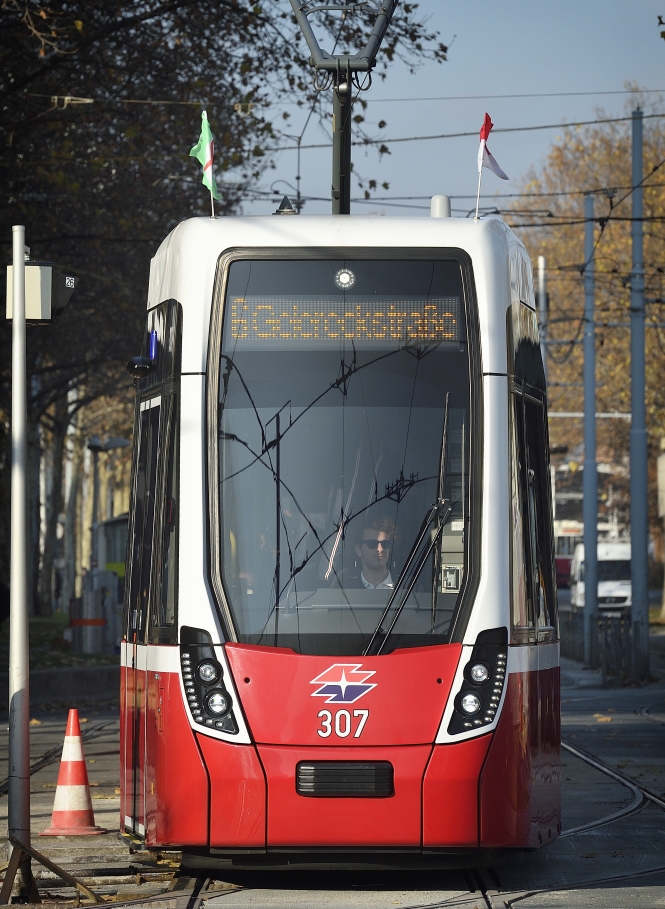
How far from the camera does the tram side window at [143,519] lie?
7438 mm

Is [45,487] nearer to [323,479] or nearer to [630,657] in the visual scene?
[630,657]

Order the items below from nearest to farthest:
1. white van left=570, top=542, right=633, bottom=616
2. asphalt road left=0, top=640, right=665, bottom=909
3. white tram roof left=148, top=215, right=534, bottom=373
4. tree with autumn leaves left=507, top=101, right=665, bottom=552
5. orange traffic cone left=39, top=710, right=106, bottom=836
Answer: asphalt road left=0, top=640, right=665, bottom=909 < white tram roof left=148, top=215, right=534, bottom=373 < orange traffic cone left=39, top=710, right=106, bottom=836 < tree with autumn leaves left=507, top=101, right=665, bottom=552 < white van left=570, top=542, right=633, bottom=616

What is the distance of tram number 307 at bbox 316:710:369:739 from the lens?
6715mm

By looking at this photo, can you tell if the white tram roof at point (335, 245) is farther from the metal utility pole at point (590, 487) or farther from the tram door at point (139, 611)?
the metal utility pole at point (590, 487)

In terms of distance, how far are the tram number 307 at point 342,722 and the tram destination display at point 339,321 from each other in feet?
5.42

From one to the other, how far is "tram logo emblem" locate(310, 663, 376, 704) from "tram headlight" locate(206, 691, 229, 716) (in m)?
0.38

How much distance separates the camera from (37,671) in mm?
20391

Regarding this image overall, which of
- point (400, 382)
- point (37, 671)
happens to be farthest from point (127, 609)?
point (37, 671)

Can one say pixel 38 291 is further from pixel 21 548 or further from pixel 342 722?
pixel 342 722

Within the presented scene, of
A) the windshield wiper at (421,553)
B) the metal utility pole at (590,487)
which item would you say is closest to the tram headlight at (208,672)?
the windshield wiper at (421,553)

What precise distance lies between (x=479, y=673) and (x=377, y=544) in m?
0.71

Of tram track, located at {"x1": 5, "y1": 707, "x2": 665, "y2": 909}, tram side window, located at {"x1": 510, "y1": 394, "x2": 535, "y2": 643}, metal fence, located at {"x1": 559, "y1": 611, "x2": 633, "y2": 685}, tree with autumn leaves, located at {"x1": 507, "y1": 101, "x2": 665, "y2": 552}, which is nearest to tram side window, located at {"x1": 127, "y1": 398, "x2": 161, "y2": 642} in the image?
tram track, located at {"x1": 5, "y1": 707, "x2": 665, "y2": 909}

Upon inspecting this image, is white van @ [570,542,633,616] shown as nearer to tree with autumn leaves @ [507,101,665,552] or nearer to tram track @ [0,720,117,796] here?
tree with autumn leaves @ [507,101,665,552]

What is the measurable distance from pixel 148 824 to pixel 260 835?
71cm
